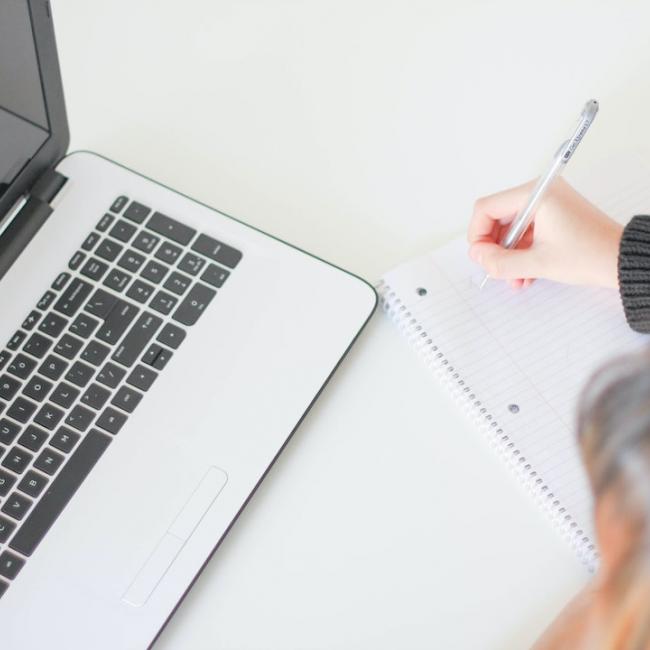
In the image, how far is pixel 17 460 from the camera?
1.90 ft

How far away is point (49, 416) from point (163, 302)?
12 cm

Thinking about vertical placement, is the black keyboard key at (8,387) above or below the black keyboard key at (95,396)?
below

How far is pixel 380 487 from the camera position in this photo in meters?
0.61

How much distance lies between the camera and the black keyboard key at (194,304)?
25.1 inches

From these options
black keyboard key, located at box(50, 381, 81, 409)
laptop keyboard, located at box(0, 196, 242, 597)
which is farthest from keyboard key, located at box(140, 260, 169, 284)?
black keyboard key, located at box(50, 381, 81, 409)

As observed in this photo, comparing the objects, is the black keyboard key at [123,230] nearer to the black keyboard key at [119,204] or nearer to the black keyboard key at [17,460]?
the black keyboard key at [119,204]

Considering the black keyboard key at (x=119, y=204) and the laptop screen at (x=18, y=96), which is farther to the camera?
the black keyboard key at (x=119, y=204)

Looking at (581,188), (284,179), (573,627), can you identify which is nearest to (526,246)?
(581,188)

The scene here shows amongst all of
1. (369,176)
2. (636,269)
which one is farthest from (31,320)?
(636,269)

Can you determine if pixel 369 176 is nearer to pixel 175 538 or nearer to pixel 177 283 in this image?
pixel 177 283

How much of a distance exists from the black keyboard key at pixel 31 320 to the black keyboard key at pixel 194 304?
0.10 metres

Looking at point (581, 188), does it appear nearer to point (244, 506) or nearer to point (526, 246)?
point (526, 246)

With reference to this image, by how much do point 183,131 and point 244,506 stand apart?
0.35m

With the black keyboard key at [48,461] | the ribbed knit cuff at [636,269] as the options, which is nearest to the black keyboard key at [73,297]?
the black keyboard key at [48,461]
